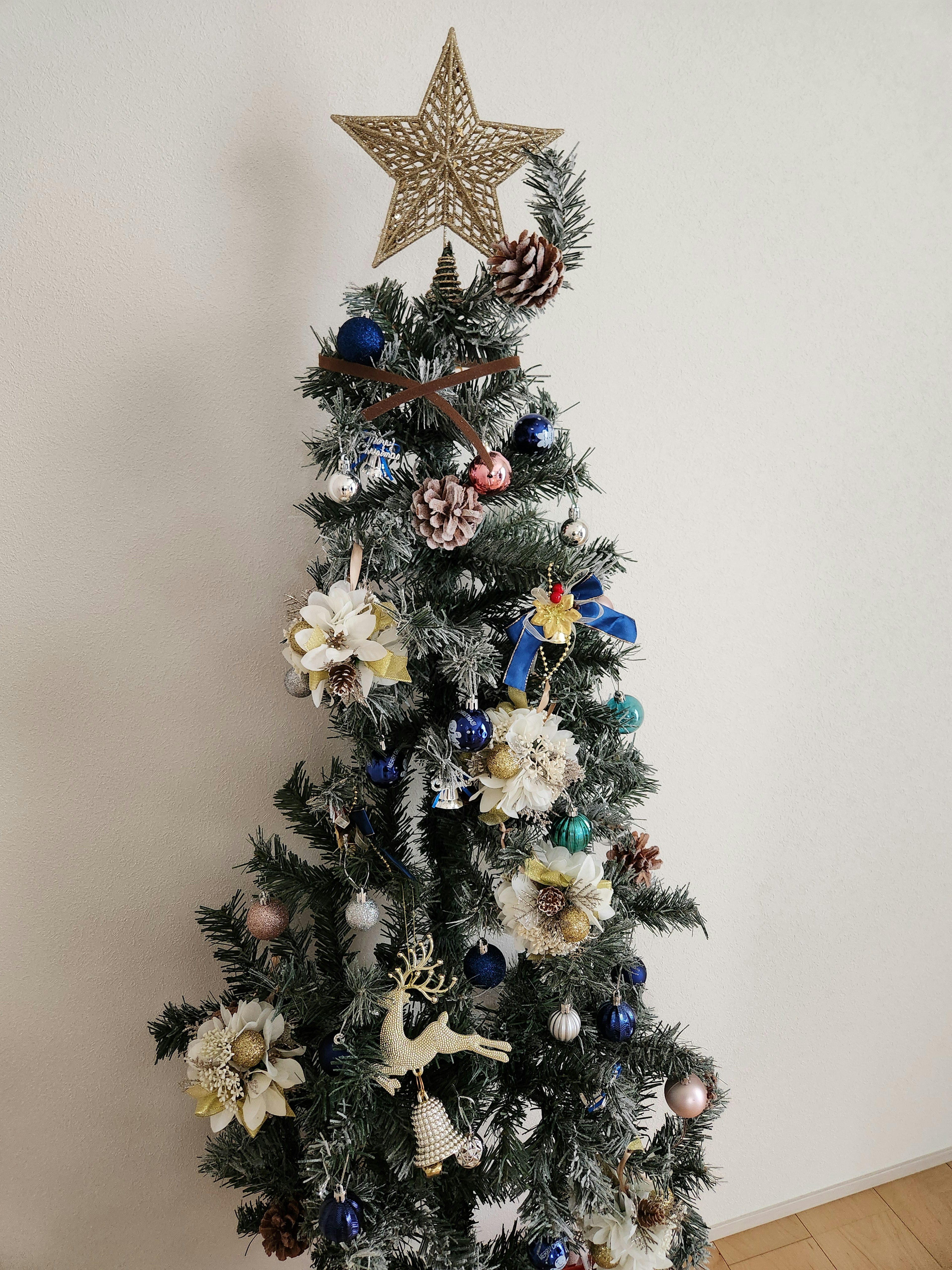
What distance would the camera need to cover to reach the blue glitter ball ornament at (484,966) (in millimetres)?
806

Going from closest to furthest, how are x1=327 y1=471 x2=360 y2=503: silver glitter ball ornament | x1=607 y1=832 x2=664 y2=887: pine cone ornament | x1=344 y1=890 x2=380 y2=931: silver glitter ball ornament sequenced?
1. x1=327 y1=471 x2=360 y2=503: silver glitter ball ornament
2. x1=344 y1=890 x2=380 y2=931: silver glitter ball ornament
3. x1=607 y1=832 x2=664 y2=887: pine cone ornament

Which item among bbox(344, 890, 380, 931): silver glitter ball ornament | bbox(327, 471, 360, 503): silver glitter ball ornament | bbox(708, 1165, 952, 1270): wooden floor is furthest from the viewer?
bbox(708, 1165, 952, 1270): wooden floor

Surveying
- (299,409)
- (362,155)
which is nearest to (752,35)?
(362,155)

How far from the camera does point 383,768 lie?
75 cm

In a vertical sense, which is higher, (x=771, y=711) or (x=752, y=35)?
(x=752, y=35)

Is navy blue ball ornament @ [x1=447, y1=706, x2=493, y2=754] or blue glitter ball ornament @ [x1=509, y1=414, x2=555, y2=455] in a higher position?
blue glitter ball ornament @ [x1=509, y1=414, x2=555, y2=455]

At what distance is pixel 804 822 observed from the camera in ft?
4.22

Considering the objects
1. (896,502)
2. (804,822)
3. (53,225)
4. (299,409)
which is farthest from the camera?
(804,822)

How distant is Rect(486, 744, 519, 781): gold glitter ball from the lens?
686 millimetres

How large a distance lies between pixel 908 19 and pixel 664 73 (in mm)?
384

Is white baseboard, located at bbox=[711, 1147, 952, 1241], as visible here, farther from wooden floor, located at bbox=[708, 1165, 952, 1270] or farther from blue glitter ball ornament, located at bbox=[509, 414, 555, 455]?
blue glitter ball ornament, located at bbox=[509, 414, 555, 455]

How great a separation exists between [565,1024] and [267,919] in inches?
14.0

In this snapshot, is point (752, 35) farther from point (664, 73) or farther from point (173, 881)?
point (173, 881)

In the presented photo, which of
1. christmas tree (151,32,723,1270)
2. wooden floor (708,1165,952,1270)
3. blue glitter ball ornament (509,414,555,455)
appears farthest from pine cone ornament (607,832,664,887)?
wooden floor (708,1165,952,1270)
